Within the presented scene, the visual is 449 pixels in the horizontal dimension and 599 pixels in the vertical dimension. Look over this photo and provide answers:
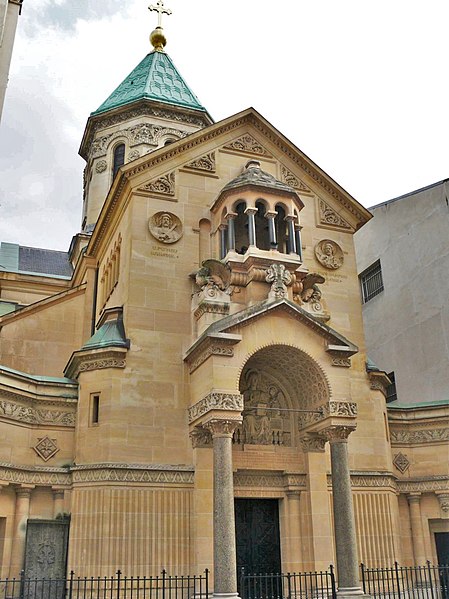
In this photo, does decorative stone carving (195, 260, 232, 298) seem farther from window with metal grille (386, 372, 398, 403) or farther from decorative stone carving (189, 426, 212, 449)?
window with metal grille (386, 372, 398, 403)

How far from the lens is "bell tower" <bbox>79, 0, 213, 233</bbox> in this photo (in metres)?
33.6

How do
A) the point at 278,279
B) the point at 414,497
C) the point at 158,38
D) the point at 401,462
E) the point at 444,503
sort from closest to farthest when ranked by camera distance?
the point at 278,279 → the point at 444,503 → the point at 414,497 → the point at 401,462 → the point at 158,38

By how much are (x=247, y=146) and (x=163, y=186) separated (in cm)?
416

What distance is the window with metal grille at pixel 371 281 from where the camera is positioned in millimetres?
32000

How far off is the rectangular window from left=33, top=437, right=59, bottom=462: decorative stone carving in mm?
1354

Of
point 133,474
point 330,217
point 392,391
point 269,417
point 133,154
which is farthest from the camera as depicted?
point 133,154

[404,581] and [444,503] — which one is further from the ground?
[444,503]

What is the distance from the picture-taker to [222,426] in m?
16.7

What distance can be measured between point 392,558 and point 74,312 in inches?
581

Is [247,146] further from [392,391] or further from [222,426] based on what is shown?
[392,391]

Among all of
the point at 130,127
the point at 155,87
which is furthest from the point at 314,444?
the point at 155,87

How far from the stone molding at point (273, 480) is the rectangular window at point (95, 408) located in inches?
183

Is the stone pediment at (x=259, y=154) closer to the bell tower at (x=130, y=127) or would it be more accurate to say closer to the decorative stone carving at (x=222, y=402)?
the decorative stone carving at (x=222, y=402)

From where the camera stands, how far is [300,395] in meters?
19.9
